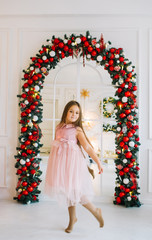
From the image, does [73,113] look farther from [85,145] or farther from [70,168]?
[70,168]

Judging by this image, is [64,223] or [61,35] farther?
[61,35]

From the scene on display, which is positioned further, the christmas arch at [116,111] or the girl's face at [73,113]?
the christmas arch at [116,111]

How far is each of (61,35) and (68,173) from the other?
2.62 meters

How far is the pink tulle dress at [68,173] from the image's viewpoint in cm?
250

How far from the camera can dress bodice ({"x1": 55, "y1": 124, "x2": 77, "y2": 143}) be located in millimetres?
2672

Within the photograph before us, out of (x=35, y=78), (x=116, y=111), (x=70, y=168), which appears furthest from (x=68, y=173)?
(x=35, y=78)

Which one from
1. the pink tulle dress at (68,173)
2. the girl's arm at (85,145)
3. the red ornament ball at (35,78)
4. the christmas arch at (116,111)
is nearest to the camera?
the pink tulle dress at (68,173)

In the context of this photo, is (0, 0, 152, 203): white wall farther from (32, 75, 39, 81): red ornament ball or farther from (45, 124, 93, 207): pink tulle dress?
(45, 124, 93, 207): pink tulle dress

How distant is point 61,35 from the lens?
4051 mm

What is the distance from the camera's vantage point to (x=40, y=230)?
8.88 feet

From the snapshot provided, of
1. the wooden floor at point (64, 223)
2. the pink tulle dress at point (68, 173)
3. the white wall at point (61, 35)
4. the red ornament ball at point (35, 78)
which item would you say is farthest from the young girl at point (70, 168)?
the white wall at point (61, 35)

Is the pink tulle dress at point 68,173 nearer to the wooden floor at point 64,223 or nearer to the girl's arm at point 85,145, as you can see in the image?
the girl's arm at point 85,145

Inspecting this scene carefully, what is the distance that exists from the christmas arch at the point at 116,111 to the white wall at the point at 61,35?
22cm

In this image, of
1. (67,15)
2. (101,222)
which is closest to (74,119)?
(101,222)
